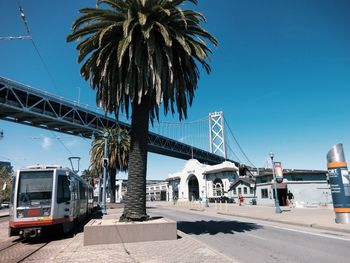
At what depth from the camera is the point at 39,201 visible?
46.1 ft

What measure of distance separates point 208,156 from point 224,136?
33.1 ft

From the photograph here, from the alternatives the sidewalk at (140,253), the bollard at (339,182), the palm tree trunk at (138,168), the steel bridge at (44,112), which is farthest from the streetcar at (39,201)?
the steel bridge at (44,112)

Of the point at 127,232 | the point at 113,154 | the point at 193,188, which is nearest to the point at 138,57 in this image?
the point at 127,232

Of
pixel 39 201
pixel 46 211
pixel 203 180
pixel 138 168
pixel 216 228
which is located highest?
pixel 203 180

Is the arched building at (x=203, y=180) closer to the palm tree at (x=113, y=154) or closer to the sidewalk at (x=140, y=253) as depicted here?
the palm tree at (x=113, y=154)

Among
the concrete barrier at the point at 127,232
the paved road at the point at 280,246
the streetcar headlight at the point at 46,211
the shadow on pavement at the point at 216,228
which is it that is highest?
the streetcar headlight at the point at 46,211

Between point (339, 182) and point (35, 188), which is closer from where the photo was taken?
point (35, 188)

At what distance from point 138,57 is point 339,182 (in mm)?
13766

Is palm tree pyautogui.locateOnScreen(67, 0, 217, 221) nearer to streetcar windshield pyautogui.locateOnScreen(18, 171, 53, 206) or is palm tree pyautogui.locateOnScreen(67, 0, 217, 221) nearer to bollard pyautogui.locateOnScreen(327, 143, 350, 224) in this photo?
streetcar windshield pyautogui.locateOnScreen(18, 171, 53, 206)

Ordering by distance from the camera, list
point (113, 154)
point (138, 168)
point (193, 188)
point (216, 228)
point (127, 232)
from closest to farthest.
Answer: point (127, 232) → point (138, 168) → point (216, 228) → point (113, 154) → point (193, 188)

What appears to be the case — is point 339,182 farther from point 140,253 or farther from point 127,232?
point 140,253

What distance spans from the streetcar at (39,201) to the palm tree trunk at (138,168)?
11.1 ft

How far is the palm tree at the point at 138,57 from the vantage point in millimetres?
12914

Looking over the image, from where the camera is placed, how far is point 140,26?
43.8ft
